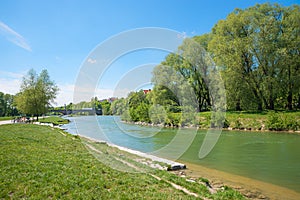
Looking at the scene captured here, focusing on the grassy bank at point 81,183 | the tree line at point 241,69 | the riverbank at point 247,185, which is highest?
the tree line at point 241,69

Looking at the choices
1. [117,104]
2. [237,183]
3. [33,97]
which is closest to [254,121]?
[117,104]

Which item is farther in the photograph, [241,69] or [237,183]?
[241,69]

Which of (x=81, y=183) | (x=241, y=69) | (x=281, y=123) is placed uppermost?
(x=241, y=69)

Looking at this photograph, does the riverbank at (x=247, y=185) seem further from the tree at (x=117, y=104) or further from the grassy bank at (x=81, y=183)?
the tree at (x=117, y=104)

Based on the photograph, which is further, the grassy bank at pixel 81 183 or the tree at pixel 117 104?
the tree at pixel 117 104

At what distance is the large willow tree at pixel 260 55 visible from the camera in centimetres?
2866

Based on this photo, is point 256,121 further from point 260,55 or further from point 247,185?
point 247,185

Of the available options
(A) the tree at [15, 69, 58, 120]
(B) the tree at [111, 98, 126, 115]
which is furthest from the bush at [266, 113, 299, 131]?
(A) the tree at [15, 69, 58, 120]

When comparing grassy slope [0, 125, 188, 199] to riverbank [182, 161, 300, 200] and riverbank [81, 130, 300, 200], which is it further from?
riverbank [182, 161, 300, 200]

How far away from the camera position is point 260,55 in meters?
30.1

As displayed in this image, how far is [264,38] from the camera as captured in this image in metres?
29.5

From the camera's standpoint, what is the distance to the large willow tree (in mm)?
28656

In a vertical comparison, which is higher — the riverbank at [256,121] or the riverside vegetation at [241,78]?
the riverside vegetation at [241,78]

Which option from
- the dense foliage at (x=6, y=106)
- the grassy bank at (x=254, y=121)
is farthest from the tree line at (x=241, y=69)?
the dense foliage at (x=6, y=106)
